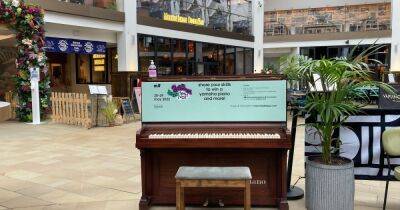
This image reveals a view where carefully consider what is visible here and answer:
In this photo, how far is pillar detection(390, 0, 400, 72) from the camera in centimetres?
2022

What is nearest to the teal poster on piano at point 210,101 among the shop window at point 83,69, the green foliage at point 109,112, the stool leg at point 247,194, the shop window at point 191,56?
the stool leg at point 247,194

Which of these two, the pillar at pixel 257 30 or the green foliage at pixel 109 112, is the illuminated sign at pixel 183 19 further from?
the green foliage at pixel 109 112

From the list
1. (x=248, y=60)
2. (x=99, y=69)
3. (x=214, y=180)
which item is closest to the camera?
(x=214, y=180)

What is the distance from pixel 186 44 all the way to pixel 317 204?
13256mm

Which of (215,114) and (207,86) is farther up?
(207,86)

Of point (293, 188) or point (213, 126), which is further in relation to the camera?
point (293, 188)

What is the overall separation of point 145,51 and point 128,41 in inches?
44.2

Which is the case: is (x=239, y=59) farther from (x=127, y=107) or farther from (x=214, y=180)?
(x=214, y=180)

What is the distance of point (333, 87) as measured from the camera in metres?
3.47

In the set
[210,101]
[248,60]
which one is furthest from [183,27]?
[210,101]

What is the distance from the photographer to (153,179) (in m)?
3.85

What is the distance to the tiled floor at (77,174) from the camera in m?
4.05

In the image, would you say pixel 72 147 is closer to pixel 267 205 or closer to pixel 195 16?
pixel 267 205

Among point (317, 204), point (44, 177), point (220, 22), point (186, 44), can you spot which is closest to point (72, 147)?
point (44, 177)
